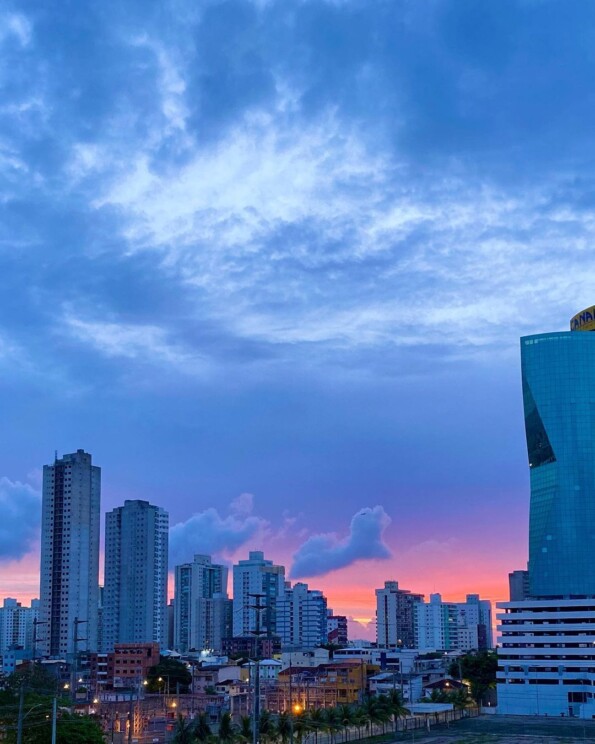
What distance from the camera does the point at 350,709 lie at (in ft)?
333

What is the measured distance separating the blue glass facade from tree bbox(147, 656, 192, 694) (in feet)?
205

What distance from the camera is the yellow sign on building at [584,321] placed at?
168000 millimetres

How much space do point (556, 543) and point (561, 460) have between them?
13818mm

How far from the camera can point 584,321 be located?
557ft

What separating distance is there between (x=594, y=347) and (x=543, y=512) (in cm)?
2988

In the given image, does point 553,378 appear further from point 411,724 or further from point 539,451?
point 411,724

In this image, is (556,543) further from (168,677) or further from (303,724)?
(303,724)

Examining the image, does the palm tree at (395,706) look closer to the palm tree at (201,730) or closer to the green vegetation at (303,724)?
the green vegetation at (303,724)

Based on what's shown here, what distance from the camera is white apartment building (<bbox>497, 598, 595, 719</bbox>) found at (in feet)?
473

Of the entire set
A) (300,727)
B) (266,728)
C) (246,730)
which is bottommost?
(300,727)

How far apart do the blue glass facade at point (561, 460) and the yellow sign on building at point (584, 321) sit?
4917 mm

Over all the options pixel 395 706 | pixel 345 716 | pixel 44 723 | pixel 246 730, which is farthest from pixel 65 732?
pixel 395 706

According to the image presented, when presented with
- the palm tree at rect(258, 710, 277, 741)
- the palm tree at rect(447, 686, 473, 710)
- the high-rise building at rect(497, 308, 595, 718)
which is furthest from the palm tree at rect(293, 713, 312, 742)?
the high-rise building at rect(497, 308, 595, 718)

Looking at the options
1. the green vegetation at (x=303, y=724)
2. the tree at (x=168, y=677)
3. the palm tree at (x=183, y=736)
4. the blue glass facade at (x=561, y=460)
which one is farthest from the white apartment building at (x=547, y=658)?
the palm tree at (x=183, y=736)
